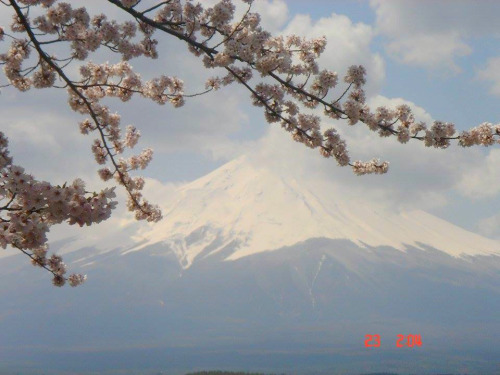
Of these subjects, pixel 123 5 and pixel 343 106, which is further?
pixel 343 106

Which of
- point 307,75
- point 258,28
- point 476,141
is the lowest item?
point 476,141

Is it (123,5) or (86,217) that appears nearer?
(86,217)

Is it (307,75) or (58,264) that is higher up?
(307,75)

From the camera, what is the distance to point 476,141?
5.70 m

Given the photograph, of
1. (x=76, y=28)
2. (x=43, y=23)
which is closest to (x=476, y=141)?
(x=76, y=28)

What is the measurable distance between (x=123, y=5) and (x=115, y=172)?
3282 mm

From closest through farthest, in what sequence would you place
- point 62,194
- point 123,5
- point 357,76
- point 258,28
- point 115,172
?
point 62,194
point 123,5
point 258,28
point 357,76
point 115,172

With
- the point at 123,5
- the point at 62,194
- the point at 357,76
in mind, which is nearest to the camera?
the point at 62,194

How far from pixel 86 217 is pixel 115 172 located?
4.19m

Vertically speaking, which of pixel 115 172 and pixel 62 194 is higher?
pixel 115 172

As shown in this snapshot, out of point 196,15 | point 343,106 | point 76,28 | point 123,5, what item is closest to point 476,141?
point 343,106

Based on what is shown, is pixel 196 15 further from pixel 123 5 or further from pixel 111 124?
pixel 111 124

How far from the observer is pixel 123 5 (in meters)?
5.08

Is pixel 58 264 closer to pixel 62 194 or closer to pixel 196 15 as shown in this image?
pixel 62 194
